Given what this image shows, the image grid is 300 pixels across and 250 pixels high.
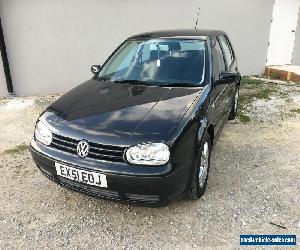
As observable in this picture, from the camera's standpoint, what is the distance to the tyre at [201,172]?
129 inches

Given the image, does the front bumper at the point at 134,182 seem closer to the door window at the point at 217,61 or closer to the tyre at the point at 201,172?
the tyre at the point at 201,172

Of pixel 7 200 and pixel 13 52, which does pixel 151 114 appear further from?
pixel 13 52

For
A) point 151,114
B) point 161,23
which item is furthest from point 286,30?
point 151,114

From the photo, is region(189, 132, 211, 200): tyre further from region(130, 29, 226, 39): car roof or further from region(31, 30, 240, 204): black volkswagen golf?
region(130, 29, 226, 39): car roof

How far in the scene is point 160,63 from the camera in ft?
13.3

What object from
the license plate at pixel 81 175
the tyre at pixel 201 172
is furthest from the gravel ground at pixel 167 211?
the license plate at pixel 81 175

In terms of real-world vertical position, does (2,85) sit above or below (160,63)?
below

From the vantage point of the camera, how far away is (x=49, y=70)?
298 inches

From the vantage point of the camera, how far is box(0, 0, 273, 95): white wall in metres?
7.10

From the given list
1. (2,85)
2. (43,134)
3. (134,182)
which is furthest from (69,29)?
(134,182)

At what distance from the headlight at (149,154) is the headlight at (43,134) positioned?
869mm

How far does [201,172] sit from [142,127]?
967 millimetres

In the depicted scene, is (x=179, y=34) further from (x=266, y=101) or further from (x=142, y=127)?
(x=266, y=101)

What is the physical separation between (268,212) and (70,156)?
79.6 inches
